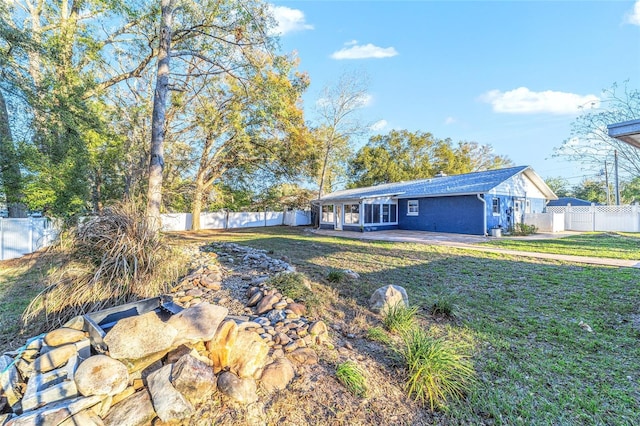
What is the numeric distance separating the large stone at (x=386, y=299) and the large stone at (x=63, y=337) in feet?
10.2

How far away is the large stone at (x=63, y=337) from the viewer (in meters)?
2.22

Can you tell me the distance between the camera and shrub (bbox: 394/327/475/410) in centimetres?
225

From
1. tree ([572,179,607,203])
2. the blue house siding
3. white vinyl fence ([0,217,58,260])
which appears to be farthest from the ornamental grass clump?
tree ([572,179,607,203])

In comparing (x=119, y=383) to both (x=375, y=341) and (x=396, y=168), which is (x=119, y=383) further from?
(x=396, y=168)

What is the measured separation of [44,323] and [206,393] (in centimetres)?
224

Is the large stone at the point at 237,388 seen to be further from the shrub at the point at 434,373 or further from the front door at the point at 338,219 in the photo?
the front door at the point at 338,219

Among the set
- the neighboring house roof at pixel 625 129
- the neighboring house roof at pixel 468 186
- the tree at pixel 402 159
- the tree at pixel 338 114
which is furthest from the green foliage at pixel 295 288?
the tree at pixel 402 159

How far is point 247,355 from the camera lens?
2.25m

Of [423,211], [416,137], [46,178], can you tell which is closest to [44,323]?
[46,178]

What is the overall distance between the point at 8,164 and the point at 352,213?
14.6 metres

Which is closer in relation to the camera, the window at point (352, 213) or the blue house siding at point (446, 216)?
the blue house siding at point (446, 216)

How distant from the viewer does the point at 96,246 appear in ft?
10.6

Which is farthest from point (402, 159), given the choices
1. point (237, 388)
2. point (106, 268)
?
point (237, 388)

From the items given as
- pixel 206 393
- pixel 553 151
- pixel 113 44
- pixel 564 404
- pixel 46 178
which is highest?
pixel 113 44
